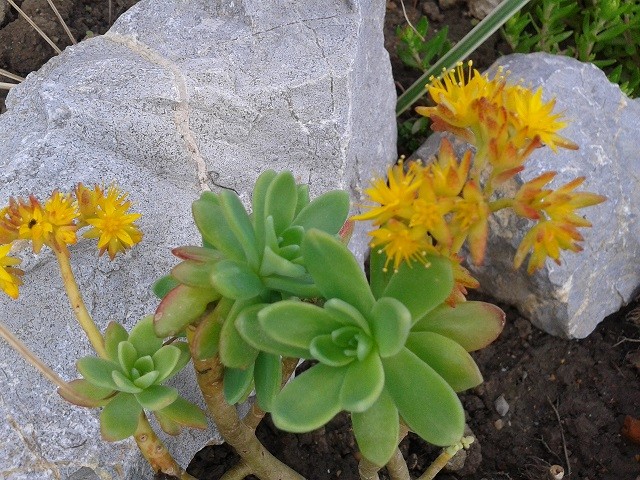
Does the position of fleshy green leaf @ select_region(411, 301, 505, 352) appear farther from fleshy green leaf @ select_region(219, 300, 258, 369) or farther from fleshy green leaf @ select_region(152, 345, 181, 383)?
fleshy green leaf @ select_region(152, 345, 181, 383)

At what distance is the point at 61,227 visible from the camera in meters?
1.44

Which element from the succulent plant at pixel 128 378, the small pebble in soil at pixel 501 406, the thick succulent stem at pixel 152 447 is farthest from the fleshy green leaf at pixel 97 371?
the small pebble in soil at pixel 501 406

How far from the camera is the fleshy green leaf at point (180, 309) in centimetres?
122

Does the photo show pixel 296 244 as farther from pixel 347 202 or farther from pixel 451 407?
pixel 451 407

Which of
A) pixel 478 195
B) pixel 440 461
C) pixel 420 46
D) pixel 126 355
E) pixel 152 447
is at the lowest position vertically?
pixel 440 461

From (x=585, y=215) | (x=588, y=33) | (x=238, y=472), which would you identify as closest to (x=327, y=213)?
(x=238, y=472)

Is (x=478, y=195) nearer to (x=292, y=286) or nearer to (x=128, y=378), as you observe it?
(x=292, y=286)

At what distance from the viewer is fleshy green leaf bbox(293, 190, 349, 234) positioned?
137 cm

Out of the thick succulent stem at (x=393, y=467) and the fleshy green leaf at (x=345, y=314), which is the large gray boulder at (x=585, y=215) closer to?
the thick succulent stem at (x=393, y=467)

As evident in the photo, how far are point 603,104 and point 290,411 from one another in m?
1.76

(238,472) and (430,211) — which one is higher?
(430,211)

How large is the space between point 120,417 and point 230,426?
0.24 metres

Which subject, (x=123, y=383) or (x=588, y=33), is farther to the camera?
(x=588, y=33)

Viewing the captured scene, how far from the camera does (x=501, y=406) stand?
2.18 m
